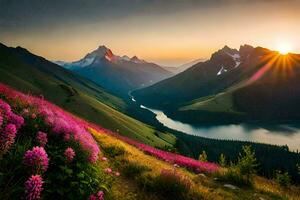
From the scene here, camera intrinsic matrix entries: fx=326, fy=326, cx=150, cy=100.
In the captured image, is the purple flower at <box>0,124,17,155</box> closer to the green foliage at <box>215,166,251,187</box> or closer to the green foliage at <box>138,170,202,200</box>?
the green foliage at <box>138,170,202,200</box>

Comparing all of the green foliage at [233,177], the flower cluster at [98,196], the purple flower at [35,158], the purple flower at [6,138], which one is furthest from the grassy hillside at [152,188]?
the purple flower at [6,138]

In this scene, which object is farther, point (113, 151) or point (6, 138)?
point (113, 151)

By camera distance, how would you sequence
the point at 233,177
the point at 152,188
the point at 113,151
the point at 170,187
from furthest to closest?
the point at 113,151, the point at 233,177, the point at 152,188, the point at 170,187

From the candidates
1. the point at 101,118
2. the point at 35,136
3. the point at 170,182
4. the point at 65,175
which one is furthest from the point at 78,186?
the point at 101,118

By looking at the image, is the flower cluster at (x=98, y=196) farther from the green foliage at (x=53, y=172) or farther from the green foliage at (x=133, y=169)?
the green foliage at (x=133, y=169)

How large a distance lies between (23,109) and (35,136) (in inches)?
53.2

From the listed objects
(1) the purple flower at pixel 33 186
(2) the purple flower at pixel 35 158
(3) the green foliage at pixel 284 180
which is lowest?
(1) the purple flower at pixel 33 186

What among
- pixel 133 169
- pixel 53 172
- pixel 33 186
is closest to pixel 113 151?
pixel 133 169

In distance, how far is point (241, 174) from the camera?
1731cm

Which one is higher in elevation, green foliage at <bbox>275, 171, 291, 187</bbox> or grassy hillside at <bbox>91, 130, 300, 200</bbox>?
green foliage at <bbox>275, 171, 291, 187</bbox>

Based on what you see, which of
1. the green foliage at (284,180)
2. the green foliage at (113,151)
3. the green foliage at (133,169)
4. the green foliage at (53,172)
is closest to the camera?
the green foliage at (53,172)

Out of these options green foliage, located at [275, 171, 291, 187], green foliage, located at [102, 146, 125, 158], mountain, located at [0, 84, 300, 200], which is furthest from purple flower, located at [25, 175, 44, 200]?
green foliage, located at [275, 171, 291, 187]

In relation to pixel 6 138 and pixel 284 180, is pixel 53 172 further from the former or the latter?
pixel 284 180

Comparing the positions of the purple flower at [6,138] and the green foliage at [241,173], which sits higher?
the green foliage at [241,173]
